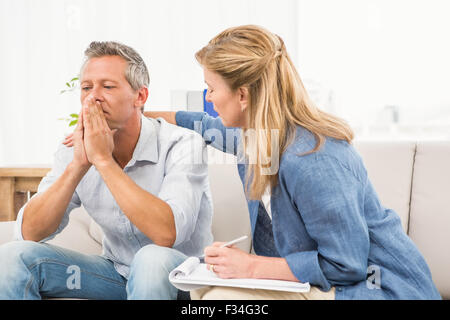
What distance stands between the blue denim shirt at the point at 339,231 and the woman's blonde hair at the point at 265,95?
0.03 meters

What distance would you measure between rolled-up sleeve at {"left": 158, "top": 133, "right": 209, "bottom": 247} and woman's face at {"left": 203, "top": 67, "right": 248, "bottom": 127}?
0.67 feet

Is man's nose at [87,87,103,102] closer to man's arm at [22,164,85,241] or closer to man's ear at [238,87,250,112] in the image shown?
man's arm at [22,164,85,241]

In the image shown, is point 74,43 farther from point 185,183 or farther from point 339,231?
point 339,231

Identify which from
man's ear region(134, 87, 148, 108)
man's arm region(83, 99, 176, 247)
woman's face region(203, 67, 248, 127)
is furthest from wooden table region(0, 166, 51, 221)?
woman's face region(203, 67, 248, 127)

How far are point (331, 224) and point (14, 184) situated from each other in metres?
1.49

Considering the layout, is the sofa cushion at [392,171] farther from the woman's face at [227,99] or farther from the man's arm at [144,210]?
the man's arm at [144,210]

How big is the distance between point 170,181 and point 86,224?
20.5 inches

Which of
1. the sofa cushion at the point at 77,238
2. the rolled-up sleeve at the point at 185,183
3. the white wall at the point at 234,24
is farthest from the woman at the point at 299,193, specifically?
the white wall at the point at 234,24

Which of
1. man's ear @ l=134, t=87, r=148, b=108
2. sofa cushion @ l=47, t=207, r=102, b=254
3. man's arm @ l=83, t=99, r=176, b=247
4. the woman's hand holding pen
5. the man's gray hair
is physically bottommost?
sofa cushion @ l=47, t=207, r=102, b=254

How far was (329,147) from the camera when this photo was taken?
869 millimetres

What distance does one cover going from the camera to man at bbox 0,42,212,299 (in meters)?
0.96

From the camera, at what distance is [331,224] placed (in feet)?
2.71

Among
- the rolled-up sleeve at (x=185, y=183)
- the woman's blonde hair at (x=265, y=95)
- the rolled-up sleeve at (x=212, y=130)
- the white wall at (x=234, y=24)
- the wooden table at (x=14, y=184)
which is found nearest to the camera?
the woman's blonde hair at (x=265, y=95)

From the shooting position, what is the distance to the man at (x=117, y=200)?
964mm
